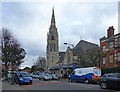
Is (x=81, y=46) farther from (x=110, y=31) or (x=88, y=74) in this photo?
(x=88, y=74)

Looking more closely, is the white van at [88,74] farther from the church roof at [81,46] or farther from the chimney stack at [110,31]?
the church roof at [81,46]

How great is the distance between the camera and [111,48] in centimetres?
3080

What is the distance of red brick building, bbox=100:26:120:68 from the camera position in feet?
96.4

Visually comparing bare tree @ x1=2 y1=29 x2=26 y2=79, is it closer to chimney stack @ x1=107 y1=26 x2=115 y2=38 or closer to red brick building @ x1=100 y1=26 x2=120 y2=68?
red brick building @ x1=100 y1=26 x2=120 y2=68

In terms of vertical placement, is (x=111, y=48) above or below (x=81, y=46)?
below

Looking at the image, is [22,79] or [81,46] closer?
[22,79]

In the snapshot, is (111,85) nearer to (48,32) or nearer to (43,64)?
(48,32)

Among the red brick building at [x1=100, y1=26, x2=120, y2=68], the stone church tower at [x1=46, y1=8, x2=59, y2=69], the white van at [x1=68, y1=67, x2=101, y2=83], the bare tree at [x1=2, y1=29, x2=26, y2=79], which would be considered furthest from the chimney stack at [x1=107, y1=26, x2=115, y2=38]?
the stone church tower at [x1=46, y1=8, x2=59, y2=69]

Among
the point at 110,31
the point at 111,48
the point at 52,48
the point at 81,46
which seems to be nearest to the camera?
the point at 111,48

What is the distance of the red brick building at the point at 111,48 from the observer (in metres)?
29.4

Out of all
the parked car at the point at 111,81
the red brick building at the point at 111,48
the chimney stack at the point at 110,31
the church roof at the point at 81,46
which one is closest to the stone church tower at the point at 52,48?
the church roof at the point at 81,46

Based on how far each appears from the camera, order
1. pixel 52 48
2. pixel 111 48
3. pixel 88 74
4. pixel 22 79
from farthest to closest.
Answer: pixel 52 48 → pixel 111 48 → pixel 88 74 → pixel 22 79

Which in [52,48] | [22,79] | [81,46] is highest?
[52,48]

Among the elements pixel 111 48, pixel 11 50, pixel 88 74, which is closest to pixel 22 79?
pixel 11 50
